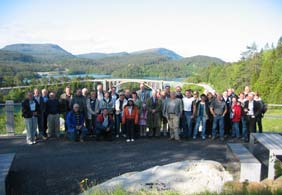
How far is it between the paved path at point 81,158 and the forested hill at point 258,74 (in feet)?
124

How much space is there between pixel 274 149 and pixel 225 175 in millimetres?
891

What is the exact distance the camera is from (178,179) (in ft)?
15.1

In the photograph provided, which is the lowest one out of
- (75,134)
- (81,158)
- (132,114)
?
(81,158)

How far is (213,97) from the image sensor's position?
849 centimetres

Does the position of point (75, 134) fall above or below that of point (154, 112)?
below

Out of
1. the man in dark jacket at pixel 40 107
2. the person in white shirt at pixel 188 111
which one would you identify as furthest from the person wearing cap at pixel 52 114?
the person in white shirt at pixel 188 111

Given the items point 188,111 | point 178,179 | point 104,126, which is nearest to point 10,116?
point 104,126

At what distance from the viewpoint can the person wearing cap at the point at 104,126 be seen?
26.4 feet

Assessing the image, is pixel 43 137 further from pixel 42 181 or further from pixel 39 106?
pixel 42 181

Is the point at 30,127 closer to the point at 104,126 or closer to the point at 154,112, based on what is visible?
the point at 104,126

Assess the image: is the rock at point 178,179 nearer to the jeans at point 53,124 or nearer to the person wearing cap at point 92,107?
the person wearing cap at point 92,107

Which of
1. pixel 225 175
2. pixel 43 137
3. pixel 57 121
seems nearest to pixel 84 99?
pixel 57 121

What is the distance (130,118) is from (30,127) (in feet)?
8.24

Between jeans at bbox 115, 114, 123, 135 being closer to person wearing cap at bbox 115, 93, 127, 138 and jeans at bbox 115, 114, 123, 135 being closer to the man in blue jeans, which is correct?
person wearing cap at bbox 115, 93, 127, 138
